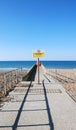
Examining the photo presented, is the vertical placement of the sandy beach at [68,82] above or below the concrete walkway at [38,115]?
below

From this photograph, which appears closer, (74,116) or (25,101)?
(74,116)

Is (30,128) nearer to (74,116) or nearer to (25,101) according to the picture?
(74,116)

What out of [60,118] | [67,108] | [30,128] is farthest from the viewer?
[67,108]

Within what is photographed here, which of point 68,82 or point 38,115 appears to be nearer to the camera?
point 38,115

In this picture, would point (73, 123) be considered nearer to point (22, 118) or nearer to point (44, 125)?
point (44, 125)

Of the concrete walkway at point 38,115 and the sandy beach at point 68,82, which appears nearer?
the concrete walkway at point 38,115

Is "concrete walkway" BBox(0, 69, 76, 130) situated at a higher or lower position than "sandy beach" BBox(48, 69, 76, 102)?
higher

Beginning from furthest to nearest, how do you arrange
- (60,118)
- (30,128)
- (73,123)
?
1. (60,118)
2. (73,123)
3. (30,128)

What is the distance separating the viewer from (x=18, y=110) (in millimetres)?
9969

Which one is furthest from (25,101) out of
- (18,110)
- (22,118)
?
(22,118)

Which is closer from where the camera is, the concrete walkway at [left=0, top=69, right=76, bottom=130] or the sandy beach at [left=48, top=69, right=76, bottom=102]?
the concrete walkway at [left=0, top=69, right=76, bottom=130]

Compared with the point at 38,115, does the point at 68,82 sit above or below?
below

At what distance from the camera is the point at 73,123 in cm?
796

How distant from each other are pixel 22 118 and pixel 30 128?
117cm
